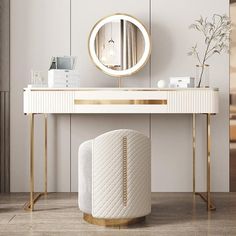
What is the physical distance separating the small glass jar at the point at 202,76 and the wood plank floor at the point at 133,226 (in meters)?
0.92

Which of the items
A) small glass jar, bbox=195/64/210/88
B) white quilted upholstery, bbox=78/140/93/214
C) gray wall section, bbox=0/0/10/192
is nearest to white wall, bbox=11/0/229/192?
gray wall section, bbox=0/0/10/192

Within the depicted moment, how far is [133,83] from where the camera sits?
147 inches

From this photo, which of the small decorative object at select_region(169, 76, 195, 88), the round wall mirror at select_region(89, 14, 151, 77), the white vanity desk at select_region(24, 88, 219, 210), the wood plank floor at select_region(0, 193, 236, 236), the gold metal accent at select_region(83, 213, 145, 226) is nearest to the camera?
the wood plank floor at select_region(0, 193, 236, 236)

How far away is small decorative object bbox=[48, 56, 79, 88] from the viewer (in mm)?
3227

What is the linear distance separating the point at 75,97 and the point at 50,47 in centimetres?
87

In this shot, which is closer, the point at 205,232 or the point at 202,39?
the point at 205,232

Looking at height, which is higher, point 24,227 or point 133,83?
point 133,83

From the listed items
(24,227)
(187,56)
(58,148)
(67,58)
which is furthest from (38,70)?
(24,227)

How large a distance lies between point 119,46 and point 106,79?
304mm

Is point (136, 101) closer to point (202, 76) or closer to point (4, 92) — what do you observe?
point (202, 76)

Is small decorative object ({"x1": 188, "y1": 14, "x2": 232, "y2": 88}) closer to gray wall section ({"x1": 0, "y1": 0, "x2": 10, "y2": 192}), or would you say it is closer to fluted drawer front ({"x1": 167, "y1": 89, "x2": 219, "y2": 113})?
fluted drawer front ({"x1": 167, "y1": 89, "x2": 219, "y2": 113})

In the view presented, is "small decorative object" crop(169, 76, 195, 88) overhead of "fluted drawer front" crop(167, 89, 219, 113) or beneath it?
overhead

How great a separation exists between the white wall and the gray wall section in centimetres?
5

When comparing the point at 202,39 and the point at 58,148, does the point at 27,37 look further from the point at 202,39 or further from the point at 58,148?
the point at 202,39
